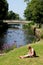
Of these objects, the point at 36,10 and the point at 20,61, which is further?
the point at 36,10

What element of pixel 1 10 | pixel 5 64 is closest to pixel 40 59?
pixel 5 64

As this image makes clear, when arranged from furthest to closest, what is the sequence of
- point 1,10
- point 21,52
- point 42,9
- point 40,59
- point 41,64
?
point 1,10 < point 42,9 < point 21,52 < point 40,59 < point 41,64

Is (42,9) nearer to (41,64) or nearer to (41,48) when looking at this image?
(41,48)

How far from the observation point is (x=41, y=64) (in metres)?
18.5

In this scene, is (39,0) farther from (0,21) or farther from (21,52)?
(21,52)

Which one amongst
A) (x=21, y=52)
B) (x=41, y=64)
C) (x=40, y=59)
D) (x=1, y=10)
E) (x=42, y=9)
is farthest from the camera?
(x=1, y=10)

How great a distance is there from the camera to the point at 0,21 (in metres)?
110

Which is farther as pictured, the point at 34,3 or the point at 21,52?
the point at 34,3

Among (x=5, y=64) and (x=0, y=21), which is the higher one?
(x=5, y=64)

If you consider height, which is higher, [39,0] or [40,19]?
[39,0]

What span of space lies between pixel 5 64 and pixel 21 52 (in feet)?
20.7

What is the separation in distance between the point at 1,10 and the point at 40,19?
20.7 meters

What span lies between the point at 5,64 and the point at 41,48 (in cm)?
828

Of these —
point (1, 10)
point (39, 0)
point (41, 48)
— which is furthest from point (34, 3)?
point (41, 48)
